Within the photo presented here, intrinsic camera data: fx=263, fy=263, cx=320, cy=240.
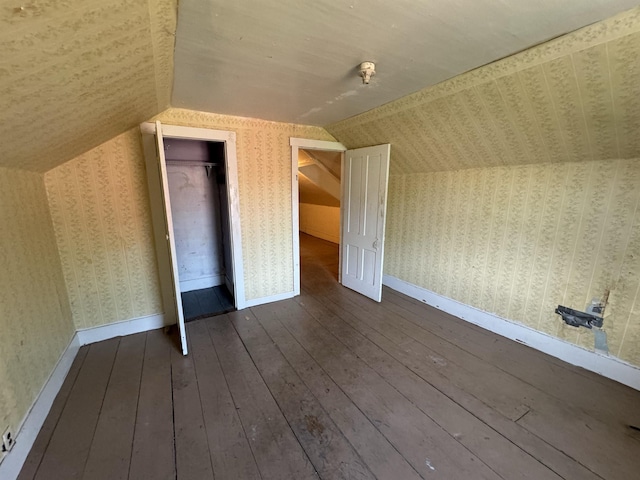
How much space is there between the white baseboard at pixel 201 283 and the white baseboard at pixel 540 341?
2.76 m

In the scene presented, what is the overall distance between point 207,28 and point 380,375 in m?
2.36

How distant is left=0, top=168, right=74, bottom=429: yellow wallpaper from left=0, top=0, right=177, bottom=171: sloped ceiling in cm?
27

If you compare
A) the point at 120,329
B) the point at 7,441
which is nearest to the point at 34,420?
the point at 7,441

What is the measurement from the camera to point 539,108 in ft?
5.54

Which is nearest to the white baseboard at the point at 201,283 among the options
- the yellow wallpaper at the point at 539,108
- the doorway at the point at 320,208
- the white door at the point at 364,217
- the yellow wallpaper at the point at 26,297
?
the doorway at the point at 320,208

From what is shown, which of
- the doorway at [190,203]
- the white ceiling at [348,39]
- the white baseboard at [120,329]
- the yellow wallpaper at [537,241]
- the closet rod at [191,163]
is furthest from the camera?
the closet rod at [191,163]

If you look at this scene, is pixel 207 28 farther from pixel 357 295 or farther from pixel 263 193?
pixel 357 295

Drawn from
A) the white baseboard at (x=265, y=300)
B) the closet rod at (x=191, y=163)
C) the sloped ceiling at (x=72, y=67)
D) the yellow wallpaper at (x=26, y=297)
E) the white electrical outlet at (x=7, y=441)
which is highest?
the sloped ceiling at (x=72, y=67)

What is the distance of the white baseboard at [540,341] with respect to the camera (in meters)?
1.92

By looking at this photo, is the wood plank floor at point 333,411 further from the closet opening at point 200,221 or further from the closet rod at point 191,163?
the closet rod at point 191,163

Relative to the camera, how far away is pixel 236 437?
1505 mm

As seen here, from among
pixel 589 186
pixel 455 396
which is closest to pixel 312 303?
pixel 455 396

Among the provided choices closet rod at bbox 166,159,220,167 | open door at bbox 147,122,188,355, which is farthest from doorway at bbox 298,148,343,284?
open door at bbox 147,122,188,355

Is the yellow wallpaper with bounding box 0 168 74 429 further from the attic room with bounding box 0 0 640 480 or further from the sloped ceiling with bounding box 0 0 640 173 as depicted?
the sloped ceiling with bounding box 0 0 640 173
